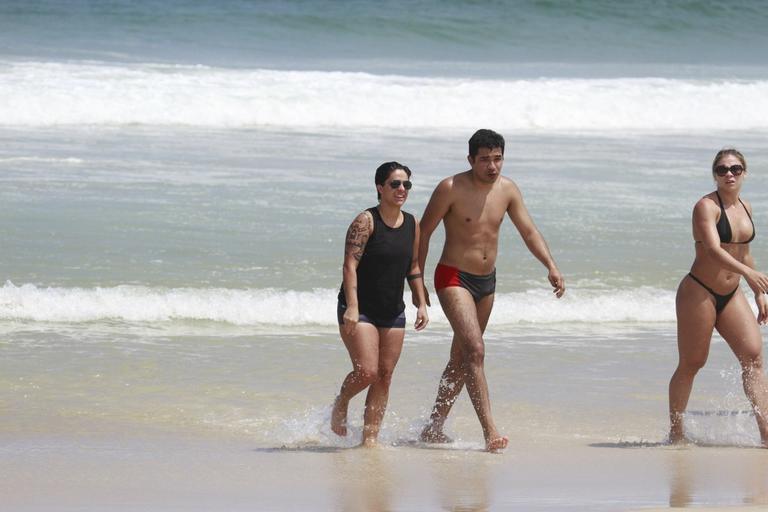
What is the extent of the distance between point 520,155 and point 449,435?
1102 cm

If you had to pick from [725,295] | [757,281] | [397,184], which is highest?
[397,184]

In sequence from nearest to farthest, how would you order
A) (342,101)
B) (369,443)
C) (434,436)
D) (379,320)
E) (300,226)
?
(379,320) → (369,443) → (434,436) → (300,226) → (342,101)

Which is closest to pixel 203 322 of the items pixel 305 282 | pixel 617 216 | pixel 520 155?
pixel 305 282

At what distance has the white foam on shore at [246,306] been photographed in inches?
376

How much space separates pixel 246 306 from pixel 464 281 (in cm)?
341

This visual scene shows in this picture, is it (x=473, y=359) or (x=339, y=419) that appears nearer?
(x=473, y=359)

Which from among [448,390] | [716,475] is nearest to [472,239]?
[448,390]

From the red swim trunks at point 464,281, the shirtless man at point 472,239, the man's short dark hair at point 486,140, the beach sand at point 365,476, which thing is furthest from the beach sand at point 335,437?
the man's short dark hair at point 486,140

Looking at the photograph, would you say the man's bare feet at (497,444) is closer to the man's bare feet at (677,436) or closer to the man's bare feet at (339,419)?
the man's bare feet at (339,419)

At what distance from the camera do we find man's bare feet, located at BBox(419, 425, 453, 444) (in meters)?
6.79

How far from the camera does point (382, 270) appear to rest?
6414 mm

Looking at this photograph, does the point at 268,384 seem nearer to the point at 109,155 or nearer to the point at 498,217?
the point at 498,217

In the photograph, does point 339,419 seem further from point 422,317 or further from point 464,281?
point 464,281

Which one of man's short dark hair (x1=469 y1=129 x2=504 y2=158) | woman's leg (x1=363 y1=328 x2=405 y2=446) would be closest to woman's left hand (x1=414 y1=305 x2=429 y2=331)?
woman's leg (x1=363 y1=328 x2=405 y2=446)
